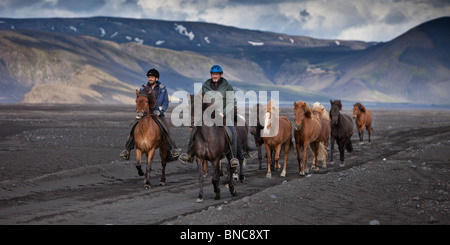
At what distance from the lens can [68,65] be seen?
175m

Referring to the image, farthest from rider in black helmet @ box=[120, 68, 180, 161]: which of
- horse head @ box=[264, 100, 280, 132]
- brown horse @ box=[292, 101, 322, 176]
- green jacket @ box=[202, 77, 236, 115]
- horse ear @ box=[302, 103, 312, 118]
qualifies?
horse ear @ box=[302, 103, 312, 118]

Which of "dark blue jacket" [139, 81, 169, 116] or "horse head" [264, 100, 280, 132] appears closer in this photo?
"dark blue jacket" [139, 81, 169, 116]

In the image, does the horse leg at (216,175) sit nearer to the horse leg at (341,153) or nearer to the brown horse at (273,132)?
the brown horse at (273,132)

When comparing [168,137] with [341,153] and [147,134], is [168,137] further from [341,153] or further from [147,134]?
[341,153]

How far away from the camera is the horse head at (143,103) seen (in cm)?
1389

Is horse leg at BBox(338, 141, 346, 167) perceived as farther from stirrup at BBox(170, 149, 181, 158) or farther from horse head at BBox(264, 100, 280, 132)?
stirrup at BBox(170, 149, 181, 158)

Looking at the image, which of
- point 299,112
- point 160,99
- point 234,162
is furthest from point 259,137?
point 234,162

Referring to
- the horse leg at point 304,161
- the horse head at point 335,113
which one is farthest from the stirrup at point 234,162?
the horse head at point 335,113

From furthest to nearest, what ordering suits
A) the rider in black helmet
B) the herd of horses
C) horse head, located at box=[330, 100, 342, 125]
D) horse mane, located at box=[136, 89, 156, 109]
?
horse head, located at box=[330, 100, 342, 125], the rider in black helmet, horse mane, located at box=[136, 89, 156, 109], the herd of horses

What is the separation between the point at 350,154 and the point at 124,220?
16.5 m

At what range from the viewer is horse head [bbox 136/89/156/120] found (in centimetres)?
1389

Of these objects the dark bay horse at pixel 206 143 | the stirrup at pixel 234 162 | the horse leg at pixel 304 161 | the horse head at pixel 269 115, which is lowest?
the horse leg at pixel 304 161
